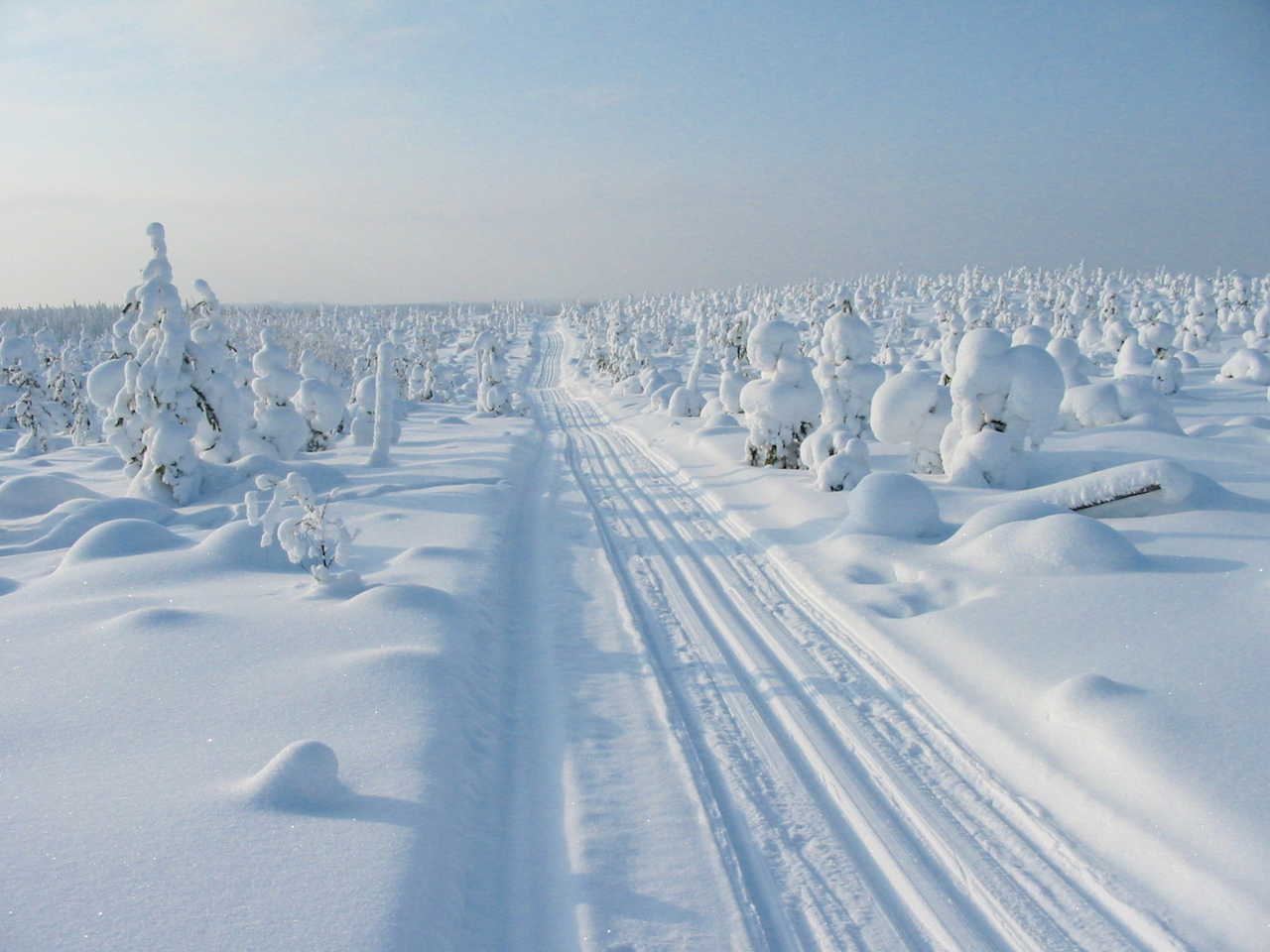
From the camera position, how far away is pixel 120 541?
11.3 m

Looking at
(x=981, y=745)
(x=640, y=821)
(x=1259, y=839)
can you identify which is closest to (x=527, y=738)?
(x=640, y=821)

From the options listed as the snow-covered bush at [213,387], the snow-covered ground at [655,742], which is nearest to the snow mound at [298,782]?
the snow-covered ground at [655,742]

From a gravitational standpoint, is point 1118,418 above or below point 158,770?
above

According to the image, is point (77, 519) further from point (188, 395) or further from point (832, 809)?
point (832, 809)

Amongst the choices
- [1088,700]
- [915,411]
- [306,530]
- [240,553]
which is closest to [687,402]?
[915,411]

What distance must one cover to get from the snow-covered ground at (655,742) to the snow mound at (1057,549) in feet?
0.14

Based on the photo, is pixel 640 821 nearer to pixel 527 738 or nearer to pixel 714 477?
pixel 527 738

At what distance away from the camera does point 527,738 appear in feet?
19.8

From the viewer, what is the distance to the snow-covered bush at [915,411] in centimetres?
1642

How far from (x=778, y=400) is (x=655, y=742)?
45.5 ft

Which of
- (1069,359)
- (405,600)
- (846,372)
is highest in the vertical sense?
(1069,359)

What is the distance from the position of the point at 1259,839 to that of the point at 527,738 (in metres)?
4.81

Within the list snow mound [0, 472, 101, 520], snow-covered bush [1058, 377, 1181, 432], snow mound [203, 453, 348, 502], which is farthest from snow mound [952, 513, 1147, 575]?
snow mound [0, 472, 101, 520]

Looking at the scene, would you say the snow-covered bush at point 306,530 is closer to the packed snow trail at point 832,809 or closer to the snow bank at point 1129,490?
the packed snow trail at point 832,809
